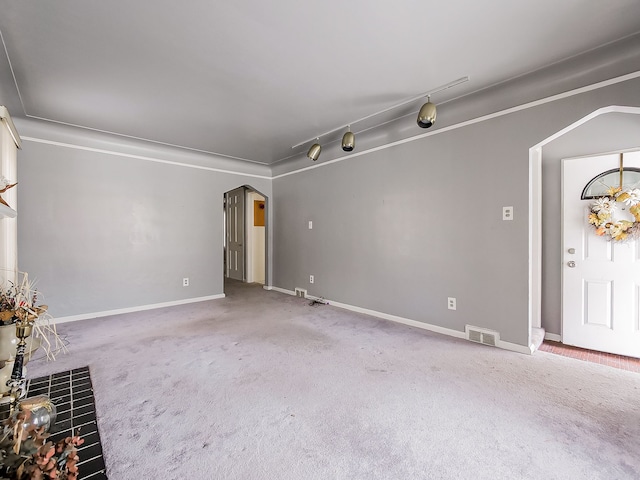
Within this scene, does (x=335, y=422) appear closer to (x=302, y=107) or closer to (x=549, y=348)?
(x=549, y=348)

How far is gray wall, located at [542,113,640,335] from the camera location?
3.09 metres

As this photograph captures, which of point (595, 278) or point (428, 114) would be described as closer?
point (428, 114)

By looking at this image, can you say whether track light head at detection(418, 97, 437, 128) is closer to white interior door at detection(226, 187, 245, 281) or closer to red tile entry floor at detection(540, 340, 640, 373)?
red tile entry floor at detection(540, 340, 640, 373)

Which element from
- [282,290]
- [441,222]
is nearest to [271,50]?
[441,222]

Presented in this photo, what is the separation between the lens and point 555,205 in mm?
3354

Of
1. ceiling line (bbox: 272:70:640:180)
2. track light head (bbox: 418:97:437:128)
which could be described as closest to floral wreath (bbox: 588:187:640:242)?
ceiling line (bbox: 272:70:640:180)

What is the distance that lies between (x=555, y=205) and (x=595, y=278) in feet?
2.76

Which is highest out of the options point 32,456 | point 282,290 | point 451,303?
point 32,456

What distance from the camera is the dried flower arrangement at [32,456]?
738 mm

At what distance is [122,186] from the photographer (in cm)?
443

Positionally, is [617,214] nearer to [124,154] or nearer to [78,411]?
[78,411]

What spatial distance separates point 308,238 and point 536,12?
3993 millimetres

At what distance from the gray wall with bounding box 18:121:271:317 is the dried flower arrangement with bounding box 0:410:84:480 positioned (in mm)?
3916

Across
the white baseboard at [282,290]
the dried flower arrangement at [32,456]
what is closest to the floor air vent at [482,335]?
the white baseboard at [282,290]
